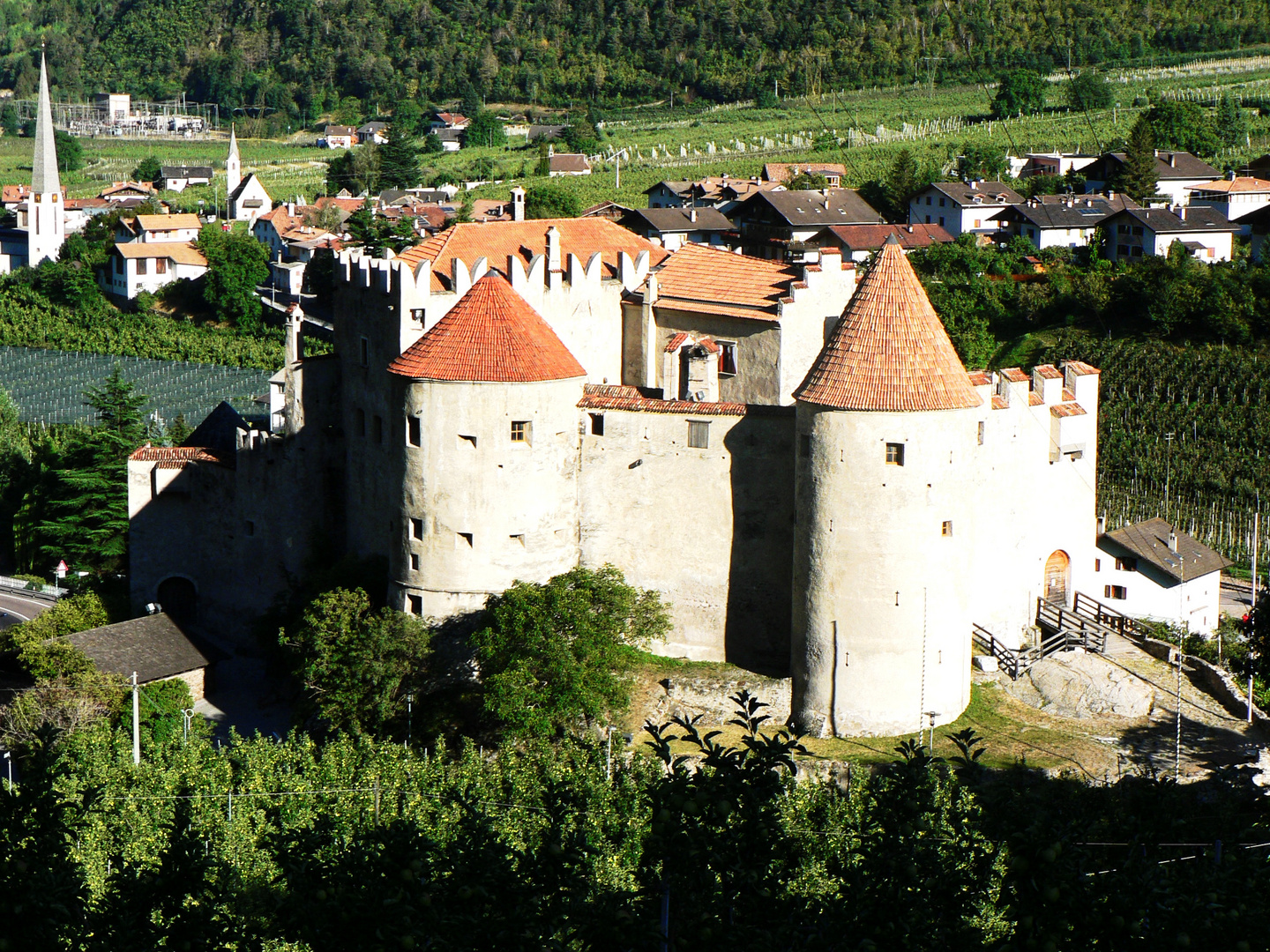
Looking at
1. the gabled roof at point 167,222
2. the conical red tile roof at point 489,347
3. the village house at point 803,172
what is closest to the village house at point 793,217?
the village house at point 803,172

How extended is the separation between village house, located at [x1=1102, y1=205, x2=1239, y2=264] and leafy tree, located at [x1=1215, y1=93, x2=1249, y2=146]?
93.6 feet

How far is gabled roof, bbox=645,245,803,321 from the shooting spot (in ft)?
175

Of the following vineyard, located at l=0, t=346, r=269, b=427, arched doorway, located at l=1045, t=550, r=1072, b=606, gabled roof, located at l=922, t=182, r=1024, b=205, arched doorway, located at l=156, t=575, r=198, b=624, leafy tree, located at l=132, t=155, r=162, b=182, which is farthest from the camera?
leafy tree, located at l=132, t=155, r=162, b=182

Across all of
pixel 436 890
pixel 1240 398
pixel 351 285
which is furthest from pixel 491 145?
pixel 436 890

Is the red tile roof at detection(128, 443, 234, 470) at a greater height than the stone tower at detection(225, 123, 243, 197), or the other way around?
the stone tower at detection(225, 123, 243, 197)

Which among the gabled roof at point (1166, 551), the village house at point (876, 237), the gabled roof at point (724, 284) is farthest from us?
the village house at point (876, 237)

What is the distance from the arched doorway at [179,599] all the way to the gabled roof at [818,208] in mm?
56593

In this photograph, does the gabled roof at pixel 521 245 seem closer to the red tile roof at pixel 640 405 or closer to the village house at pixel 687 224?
the red tile roof at pixel 640 405

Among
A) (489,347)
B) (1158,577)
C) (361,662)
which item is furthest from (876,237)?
(361,662)

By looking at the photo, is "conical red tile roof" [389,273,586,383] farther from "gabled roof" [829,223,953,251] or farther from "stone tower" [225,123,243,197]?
"stone tower" [225,123,243,197]

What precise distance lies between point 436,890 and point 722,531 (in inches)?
904

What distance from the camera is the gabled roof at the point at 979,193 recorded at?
11088 centimetres

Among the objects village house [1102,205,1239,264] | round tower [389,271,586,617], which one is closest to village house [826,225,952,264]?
village house [1102,205,1239,264]

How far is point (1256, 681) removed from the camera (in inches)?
2094
